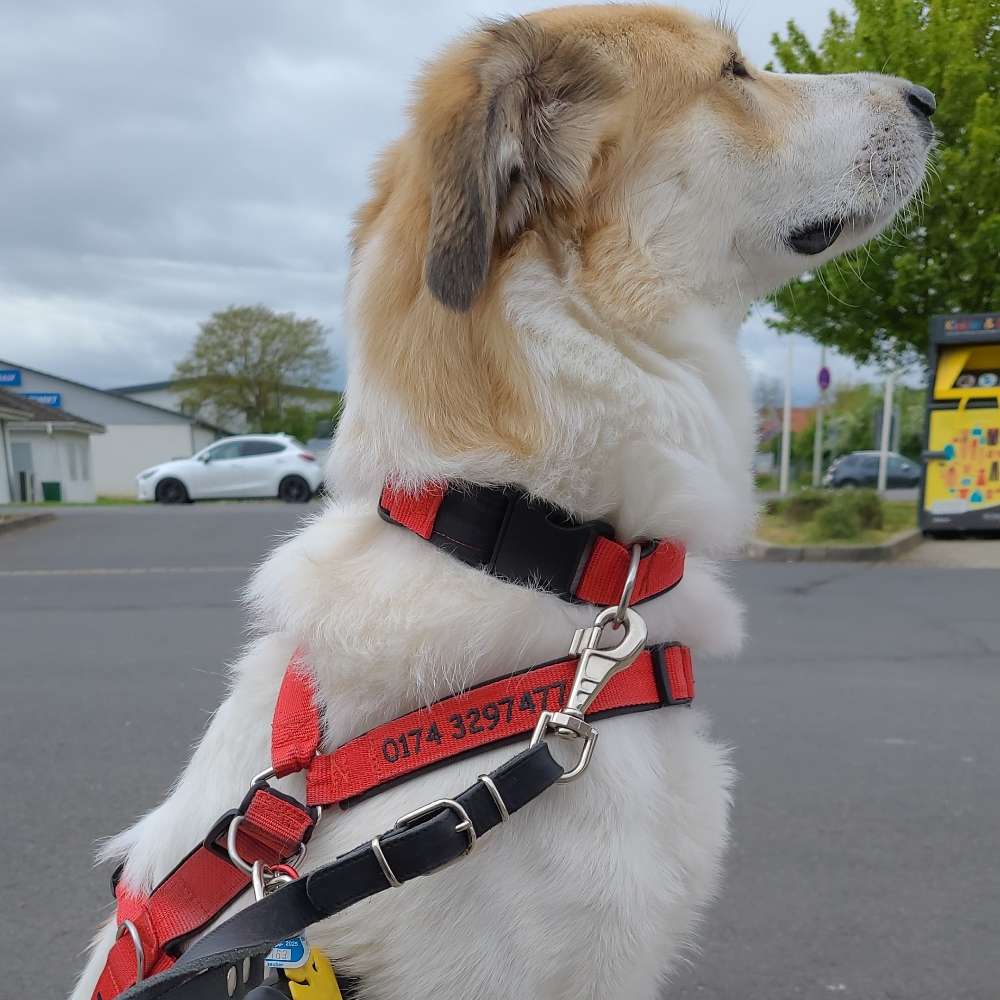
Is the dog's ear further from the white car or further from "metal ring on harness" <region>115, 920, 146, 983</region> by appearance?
the white car

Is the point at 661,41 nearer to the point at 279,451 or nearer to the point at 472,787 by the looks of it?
the point at 472,787

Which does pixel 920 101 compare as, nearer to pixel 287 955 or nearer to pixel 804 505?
pixel 287 955

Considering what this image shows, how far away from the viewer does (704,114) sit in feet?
5.55

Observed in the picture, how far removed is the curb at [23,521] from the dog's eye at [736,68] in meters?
15.5

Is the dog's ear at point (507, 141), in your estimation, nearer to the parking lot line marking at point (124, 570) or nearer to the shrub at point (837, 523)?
the parking lot line marking at point (124, 570)

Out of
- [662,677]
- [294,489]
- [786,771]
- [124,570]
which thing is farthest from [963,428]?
[294,489]

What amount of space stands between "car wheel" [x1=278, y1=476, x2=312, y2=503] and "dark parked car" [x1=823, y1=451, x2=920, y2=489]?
2005 centimetres

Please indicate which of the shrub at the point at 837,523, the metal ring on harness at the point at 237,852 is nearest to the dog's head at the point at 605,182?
the metal ring on harness at the point at 237,852

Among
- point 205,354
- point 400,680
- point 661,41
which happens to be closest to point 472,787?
point 400,680

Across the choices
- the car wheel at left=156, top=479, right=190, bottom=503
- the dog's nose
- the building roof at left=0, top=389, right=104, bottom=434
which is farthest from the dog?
the building roof at left=0, top=389, right=104, bottom=434

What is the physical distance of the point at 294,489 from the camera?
2181 cm

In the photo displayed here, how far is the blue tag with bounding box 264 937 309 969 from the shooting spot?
1243mm

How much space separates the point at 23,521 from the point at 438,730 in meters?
16.6

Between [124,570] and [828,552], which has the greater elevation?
[828,552]
